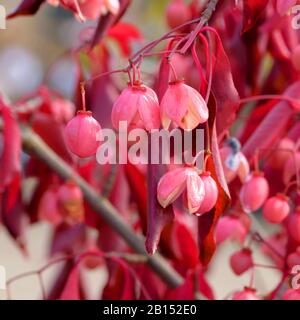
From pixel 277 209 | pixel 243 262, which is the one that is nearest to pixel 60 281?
pixel 243 262

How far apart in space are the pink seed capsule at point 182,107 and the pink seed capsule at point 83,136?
0.24ft

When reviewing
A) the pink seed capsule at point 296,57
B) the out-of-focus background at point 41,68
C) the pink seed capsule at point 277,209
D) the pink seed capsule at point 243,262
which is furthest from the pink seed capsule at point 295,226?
the out-of-focus background at point 41,68

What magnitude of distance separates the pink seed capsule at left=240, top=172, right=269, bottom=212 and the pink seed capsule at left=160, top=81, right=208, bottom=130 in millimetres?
304

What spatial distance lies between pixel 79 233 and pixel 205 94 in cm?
71

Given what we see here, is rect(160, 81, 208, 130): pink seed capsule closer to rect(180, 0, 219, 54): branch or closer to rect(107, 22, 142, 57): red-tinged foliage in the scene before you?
rect(180, 0, 219, 54): branch

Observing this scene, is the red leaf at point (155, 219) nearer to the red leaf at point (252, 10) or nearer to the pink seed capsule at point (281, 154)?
the red leaf at point (252, 10)

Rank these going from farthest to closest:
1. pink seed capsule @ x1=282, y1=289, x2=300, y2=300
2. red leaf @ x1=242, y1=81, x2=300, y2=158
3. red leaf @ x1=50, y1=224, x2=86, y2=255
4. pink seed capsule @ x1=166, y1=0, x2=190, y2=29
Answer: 1. red leaf @ x1=50, y1=224, x2=86, y2=255
2. pink seed capsule @ x1=166, y1=0, x2=190, y2=29
3. red leaf @ x1=242, y1=81, x2=300, y2=158
4. pink seed capsule @ x1=282, y1=289, x2=300, y2=300

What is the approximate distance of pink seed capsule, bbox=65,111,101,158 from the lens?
0.84m

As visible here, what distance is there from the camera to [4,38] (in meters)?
4.66

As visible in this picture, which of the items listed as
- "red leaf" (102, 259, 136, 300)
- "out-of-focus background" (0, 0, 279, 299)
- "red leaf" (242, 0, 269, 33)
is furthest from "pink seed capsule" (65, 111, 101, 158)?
"out-of-focus background" (0, 0, 279, 299)

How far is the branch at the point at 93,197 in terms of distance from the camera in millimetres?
1392

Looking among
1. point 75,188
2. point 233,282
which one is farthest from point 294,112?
point 233,282

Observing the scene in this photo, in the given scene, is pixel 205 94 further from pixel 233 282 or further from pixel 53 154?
pixel 233 282

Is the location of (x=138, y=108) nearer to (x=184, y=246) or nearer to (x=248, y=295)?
(x=248, y=295)
